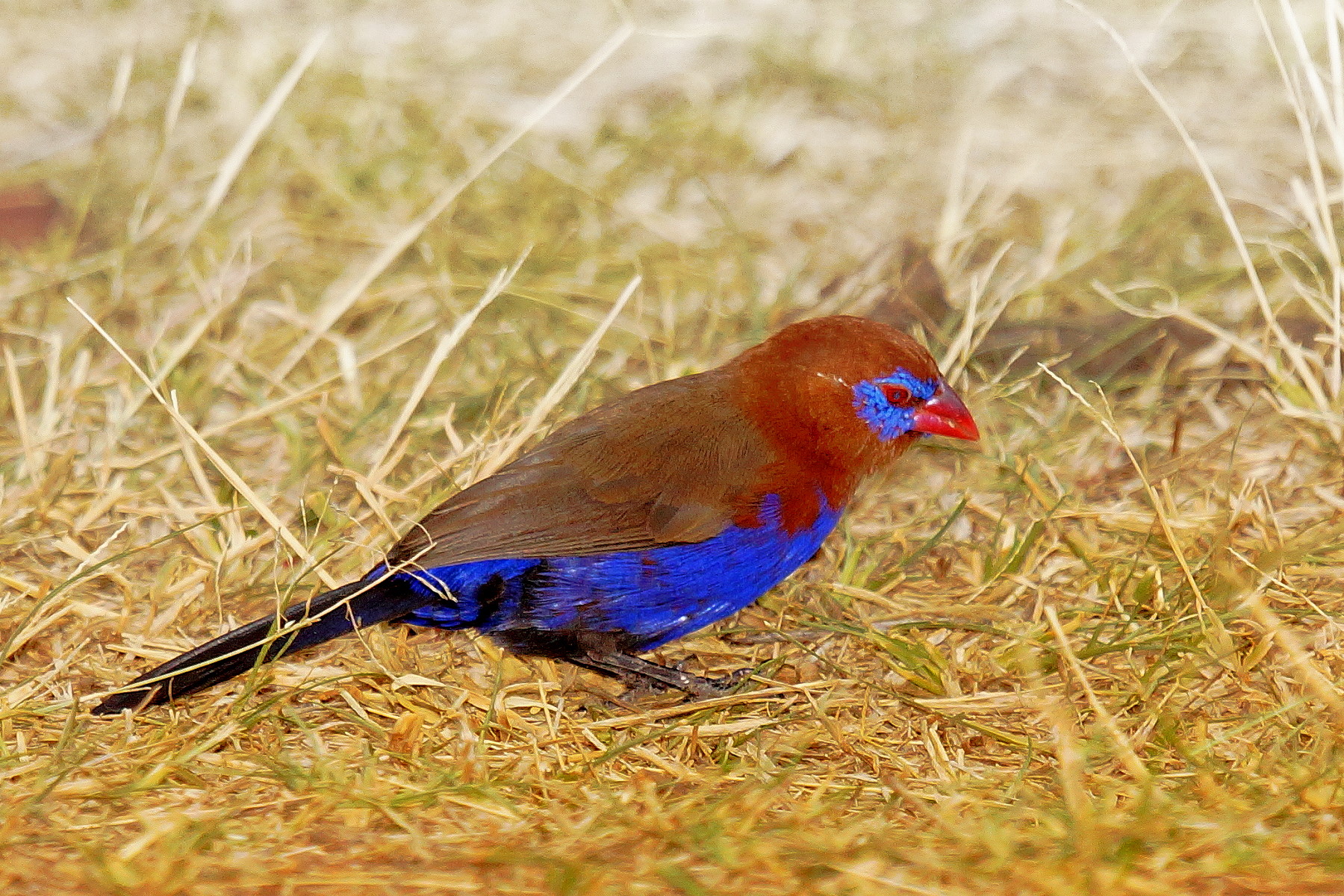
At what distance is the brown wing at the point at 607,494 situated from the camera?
3.34m

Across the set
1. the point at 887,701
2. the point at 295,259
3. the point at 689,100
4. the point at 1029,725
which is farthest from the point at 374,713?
the point at 689,100

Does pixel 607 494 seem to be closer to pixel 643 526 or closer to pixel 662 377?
pixel 643 526

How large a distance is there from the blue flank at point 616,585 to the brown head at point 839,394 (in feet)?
0.64

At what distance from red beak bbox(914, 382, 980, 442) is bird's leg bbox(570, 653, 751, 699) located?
0.72 meters

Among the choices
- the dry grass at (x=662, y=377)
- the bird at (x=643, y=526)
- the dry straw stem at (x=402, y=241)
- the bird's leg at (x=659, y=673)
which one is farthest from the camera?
the dry straw stem at (x=402, y=241)

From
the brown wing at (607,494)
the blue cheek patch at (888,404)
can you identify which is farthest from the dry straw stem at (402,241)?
the blue cheek patch at (888,404)

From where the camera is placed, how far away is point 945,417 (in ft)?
12.0

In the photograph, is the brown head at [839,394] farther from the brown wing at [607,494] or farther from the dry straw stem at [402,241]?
the dry straw stem at [402,241]

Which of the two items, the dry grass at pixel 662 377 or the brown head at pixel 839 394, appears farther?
the brown head at pixel 839 394

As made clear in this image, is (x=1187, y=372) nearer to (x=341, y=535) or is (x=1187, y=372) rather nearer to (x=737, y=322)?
(x=737, y=322)

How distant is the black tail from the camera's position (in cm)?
321

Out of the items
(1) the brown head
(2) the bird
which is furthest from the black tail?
(1) the brown head

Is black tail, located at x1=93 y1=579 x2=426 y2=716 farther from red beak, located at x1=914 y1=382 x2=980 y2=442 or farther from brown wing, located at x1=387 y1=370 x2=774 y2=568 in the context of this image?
red beak, located at x1=914 y1=382 x2=980 y2=442

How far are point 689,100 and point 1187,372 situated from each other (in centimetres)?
296
